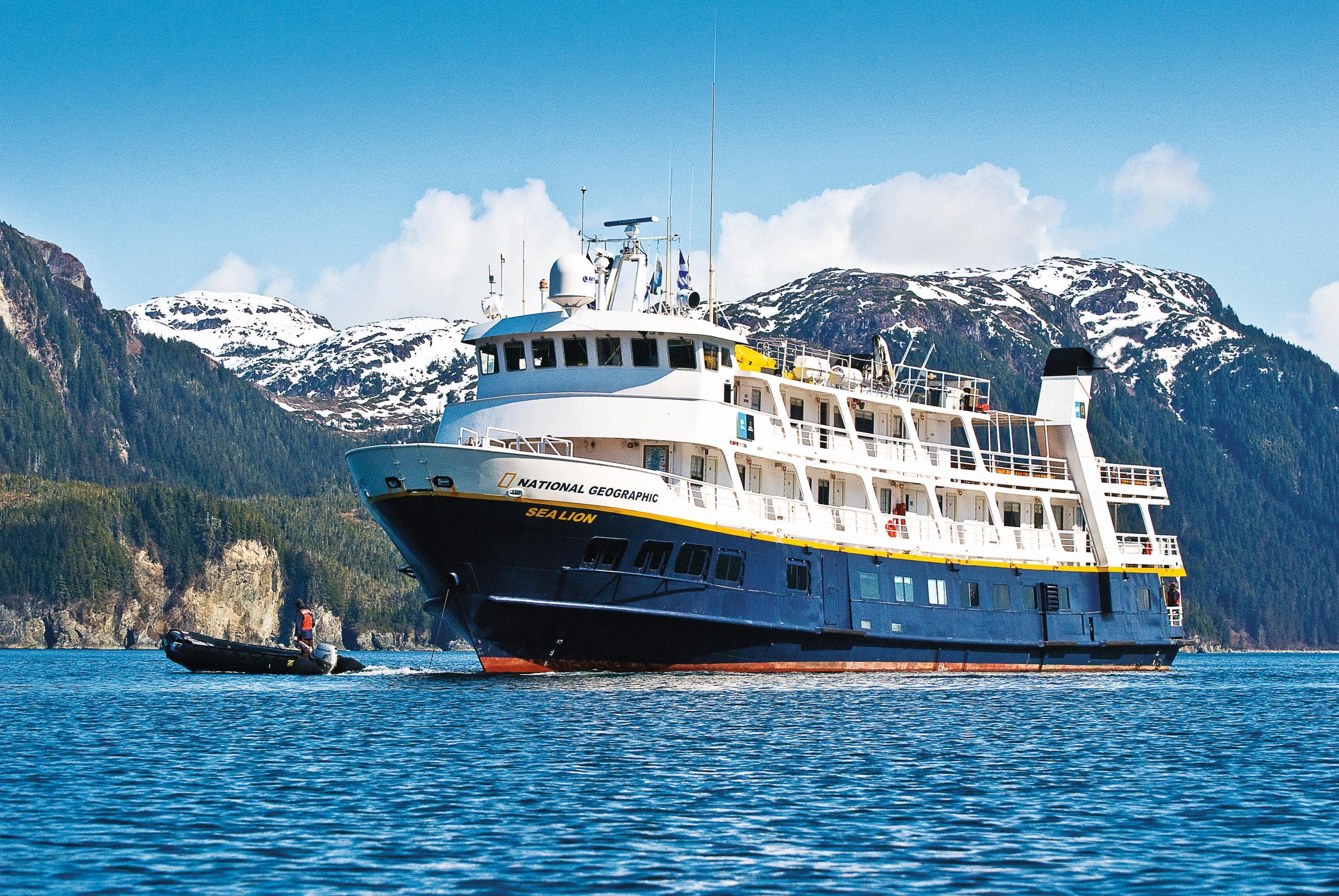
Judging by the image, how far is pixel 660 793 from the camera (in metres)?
21.2

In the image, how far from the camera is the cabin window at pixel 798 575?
1686 inches

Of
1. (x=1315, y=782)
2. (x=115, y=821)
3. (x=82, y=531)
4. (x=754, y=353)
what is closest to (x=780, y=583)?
(x=754, y=353)

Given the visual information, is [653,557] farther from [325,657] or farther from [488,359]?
[325,657]

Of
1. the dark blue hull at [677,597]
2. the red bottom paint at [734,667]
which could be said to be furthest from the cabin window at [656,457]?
the red bottom paint at [734,667]

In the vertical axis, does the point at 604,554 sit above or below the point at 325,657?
above

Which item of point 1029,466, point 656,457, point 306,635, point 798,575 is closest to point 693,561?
point 656,457

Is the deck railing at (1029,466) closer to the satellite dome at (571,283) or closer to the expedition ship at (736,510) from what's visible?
the expedition ship at (736,510)

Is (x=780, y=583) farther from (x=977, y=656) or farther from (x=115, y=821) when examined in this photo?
(x=115, y=821)

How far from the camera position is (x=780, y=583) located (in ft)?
139

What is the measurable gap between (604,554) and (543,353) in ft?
25.5

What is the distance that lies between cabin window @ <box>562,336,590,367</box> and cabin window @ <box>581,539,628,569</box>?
653 cm

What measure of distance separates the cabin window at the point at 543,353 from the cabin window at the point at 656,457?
151 inches

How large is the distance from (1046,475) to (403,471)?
2548 cm

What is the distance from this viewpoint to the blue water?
16.2 meters
